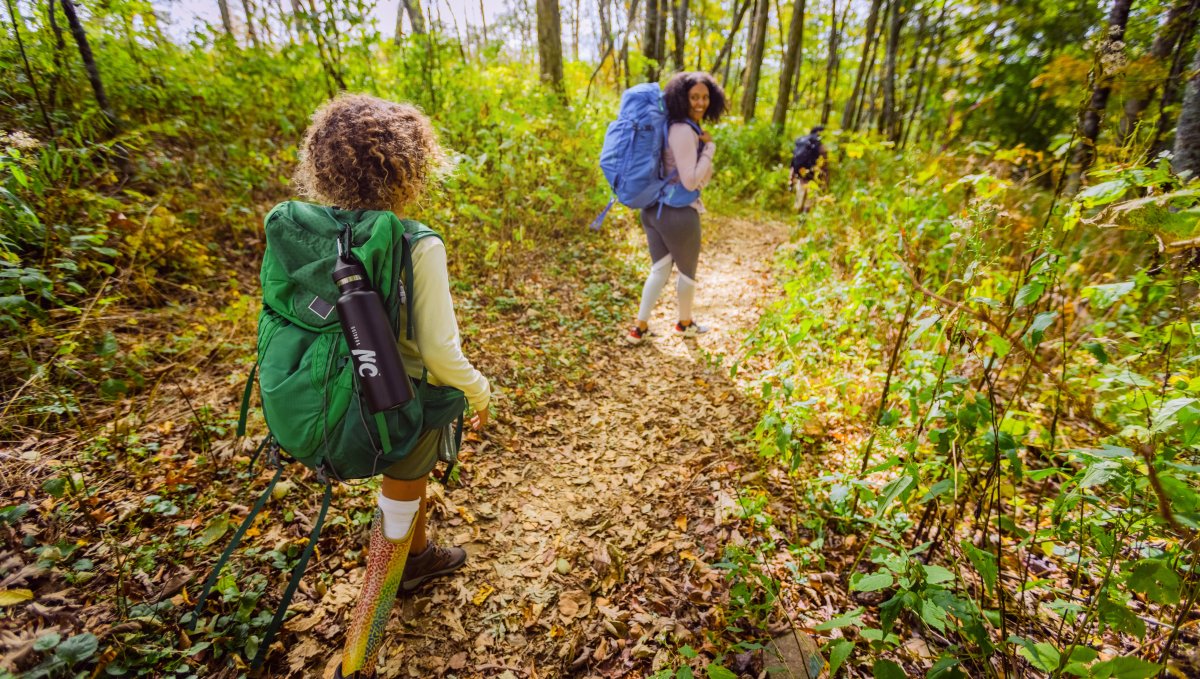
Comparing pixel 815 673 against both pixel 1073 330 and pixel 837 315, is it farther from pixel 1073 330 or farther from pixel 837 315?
pixel 1073 330

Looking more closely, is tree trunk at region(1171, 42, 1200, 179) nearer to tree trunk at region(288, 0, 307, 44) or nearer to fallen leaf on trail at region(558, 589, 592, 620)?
fallen leaf on trail at region(558, 589, 592, 620)

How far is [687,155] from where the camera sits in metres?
4.12

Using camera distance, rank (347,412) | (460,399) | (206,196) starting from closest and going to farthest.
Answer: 1. (347,412)
2. (460,399)
3. (206,196)

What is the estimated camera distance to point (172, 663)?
1997 mm

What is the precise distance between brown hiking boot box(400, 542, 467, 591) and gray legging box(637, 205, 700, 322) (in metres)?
3.15

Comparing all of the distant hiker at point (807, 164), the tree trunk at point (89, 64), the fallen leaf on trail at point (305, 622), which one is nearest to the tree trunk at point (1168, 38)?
the distant hiker at point (807, 164)

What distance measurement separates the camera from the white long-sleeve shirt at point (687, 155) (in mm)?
4109

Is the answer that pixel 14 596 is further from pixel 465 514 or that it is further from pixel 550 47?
pixel 550 47

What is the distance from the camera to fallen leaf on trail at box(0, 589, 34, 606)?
1.91 meters

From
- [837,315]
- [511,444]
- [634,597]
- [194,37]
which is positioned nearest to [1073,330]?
[837,315]

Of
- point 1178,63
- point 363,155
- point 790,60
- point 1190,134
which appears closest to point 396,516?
point 363,155

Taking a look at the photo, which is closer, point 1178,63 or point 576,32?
point 1178,63

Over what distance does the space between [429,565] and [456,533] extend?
1.30 ft

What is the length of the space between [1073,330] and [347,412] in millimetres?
5397
